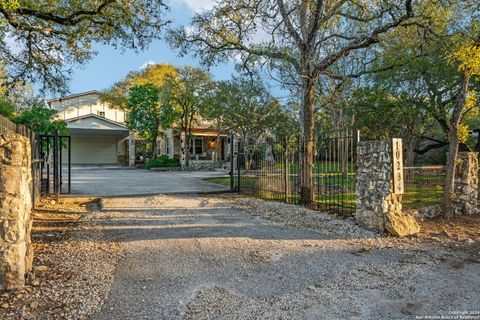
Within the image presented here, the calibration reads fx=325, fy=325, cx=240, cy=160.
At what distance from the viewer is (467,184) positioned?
26.0 ft

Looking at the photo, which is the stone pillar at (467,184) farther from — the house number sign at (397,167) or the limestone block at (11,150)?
the limestone block at (11,150)

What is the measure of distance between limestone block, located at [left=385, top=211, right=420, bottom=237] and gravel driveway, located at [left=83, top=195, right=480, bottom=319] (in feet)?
0.88

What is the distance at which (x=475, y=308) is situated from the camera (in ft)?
10.3

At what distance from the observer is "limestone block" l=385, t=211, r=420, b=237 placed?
5.69 metres

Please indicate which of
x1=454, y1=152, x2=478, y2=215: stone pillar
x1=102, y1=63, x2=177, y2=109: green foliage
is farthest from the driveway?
x1=102, y1=63, x2=177, y2=109: green foliage

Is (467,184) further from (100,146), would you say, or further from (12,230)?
(100,146)

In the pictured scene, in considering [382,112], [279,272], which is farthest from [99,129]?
[279,272]

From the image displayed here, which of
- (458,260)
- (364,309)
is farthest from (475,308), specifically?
(458,260)

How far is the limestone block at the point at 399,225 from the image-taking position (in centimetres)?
569

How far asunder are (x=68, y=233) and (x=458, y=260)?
6.19 metres

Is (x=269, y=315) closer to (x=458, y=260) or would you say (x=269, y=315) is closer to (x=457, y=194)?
(x=458, y=260)

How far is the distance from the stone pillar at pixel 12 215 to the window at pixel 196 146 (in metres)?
24.6

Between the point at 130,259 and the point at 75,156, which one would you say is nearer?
the point at 130,259

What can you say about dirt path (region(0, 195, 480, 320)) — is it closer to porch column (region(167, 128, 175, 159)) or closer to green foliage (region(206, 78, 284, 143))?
green foliage (region(206, 78, 284, 143))
